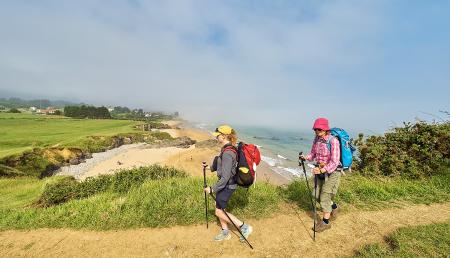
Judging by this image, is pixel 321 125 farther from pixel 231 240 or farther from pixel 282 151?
pixel 282 151

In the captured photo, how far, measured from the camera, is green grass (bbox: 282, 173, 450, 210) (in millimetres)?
7727

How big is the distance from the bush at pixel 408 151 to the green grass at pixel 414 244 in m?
3.88

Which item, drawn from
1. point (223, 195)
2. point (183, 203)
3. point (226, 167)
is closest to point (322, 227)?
point (223, 195)

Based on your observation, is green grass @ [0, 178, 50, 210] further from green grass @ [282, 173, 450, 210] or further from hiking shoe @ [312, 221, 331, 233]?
hiking shoe @ [312, 221, 331, 233]

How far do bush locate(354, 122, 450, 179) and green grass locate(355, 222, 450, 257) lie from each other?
12.7 feet

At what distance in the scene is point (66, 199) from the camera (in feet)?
34.0

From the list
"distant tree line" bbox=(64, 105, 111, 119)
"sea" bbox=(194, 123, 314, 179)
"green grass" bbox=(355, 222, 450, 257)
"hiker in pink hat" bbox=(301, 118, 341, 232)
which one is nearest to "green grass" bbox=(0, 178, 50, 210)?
"hiker in pink hat" bbox=(301, 118, 341, 232)

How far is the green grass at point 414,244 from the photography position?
5.04m

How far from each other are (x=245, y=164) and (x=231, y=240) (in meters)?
1.80

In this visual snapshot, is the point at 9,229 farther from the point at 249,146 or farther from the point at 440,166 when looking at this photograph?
the point at 440,166

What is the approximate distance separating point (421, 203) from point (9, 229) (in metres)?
10.6

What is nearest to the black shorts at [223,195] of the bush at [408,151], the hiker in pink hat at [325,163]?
the hiker in pink hat at [325,163]

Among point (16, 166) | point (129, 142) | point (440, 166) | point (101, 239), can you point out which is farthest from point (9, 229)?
point (129, 142)

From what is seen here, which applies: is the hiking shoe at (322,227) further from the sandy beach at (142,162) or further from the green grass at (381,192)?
the sandy beach at (142,162)
